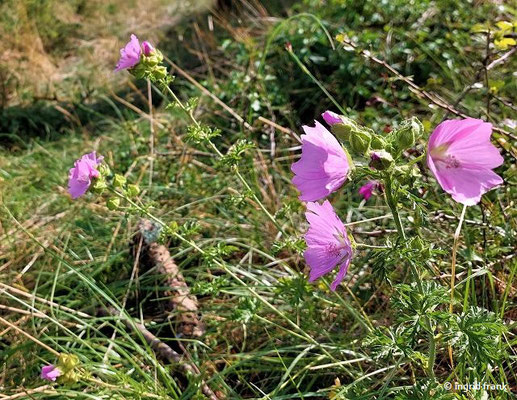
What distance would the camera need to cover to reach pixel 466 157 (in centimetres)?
94

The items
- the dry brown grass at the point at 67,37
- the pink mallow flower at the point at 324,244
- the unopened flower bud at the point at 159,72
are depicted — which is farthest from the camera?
the dry brown grass at the point at 67,37

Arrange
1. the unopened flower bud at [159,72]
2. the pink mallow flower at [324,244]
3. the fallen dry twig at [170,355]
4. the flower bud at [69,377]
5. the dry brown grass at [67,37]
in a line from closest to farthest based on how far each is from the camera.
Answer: the pink mallow flower at [324,244] < the flower bud at [69,377] < the unopened flower bud at [159,72] < the fallen dry twig at [170,355] < the dry brown grass at [67,37]

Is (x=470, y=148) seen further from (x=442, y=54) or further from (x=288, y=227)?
(x=442, y=54)

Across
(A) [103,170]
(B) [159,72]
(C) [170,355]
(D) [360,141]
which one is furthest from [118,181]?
(D) [360,141]

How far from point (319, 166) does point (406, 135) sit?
146 millimetres

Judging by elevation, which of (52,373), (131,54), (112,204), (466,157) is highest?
(131,54)

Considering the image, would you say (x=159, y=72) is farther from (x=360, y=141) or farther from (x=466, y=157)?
(x=466, y=157)

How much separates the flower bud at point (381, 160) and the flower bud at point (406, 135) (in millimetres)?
49

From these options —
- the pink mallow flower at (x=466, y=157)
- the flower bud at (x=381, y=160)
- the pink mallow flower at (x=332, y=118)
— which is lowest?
the pink mallow flower at (x=466, y=157)

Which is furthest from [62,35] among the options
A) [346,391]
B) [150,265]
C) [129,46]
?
[346,391]

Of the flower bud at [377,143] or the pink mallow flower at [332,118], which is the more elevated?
the pink mallow flower at [332,118]

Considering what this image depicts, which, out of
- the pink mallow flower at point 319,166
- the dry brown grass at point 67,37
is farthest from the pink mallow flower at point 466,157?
the dry brown grass at point 67,37

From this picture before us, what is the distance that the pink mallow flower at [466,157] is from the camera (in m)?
0.92

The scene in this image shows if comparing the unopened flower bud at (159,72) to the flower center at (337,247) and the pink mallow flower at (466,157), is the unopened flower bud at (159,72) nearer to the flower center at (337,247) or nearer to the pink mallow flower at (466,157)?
the flower center at (337,247)
